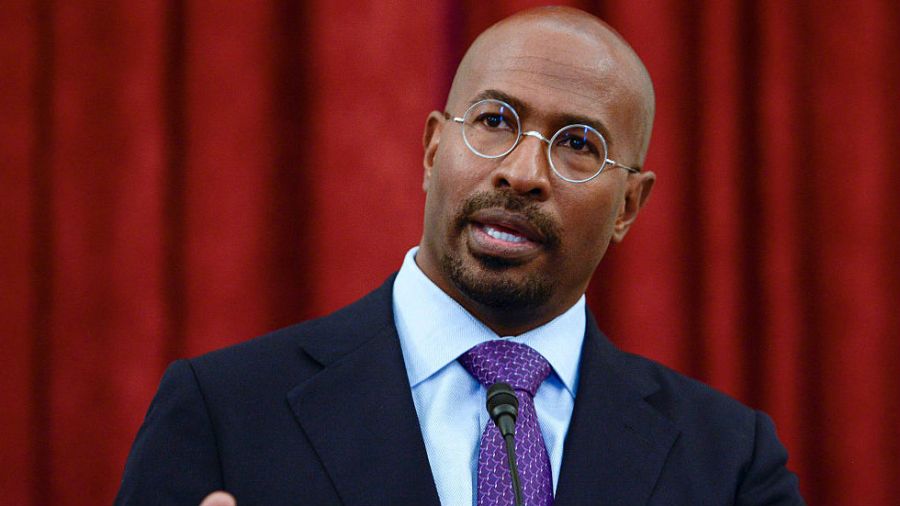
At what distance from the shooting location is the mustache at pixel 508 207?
131 cm

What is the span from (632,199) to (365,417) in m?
0.63

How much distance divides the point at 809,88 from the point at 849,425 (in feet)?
2.37

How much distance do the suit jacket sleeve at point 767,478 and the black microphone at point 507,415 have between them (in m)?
0.46

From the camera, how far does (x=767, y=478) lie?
140 cm

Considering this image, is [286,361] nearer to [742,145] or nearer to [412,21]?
[412,21]

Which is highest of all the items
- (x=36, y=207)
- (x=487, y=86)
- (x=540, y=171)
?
(x=487, y=86)

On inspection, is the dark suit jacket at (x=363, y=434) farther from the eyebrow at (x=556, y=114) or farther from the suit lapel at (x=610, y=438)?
the eyebrow at (x=556, y=114)

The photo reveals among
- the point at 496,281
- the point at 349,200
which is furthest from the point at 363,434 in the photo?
the point at 349,200

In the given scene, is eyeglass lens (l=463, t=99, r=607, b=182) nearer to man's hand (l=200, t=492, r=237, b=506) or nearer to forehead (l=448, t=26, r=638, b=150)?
forehead (l=448, t=26, r=638, b=150)

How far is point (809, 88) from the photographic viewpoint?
6.74 ft

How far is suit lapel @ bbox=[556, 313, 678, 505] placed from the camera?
127cm

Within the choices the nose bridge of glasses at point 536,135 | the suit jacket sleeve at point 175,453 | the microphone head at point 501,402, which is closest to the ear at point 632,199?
the nose bridge of glasses at point 536,135

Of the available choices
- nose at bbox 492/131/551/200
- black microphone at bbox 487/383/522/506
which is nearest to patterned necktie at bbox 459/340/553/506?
black microphone at bbox 487/383/522/506

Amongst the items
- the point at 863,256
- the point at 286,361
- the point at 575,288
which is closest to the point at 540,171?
the point at 575,288
